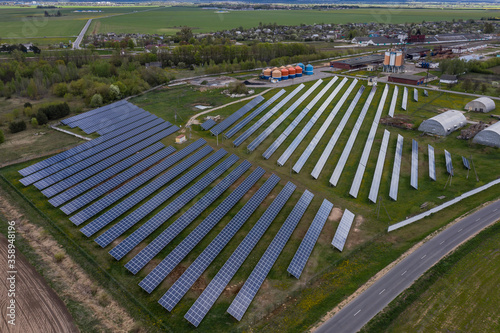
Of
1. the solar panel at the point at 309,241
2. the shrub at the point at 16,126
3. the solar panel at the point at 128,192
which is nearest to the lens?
the solar panel at the point at 309,241

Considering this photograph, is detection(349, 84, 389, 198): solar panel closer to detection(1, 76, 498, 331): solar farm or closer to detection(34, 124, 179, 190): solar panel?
detection(1, 76, 498, 331): solar farm

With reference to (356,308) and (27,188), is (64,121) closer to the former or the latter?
(27,188)

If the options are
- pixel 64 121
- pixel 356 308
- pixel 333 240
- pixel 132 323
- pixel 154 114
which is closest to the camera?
pixel 132 323

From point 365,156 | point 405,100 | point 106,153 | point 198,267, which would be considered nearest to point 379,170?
point 365,156

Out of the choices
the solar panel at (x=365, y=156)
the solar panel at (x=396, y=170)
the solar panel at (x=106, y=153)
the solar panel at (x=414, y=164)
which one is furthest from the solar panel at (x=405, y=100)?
the solar panel at (x=106, y=153)

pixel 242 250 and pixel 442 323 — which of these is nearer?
pixel 442 323

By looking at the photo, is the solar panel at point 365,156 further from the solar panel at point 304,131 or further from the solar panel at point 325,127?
the solar panel at point 304,131

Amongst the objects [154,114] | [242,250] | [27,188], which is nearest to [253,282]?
[242,250]
